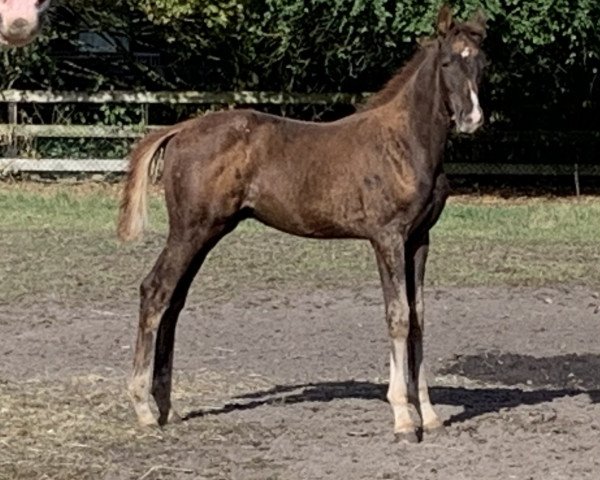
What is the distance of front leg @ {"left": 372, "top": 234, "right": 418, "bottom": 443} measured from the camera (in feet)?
24.4

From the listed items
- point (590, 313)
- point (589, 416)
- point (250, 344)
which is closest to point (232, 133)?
point (589, 416)

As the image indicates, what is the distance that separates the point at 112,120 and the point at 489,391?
16.0m

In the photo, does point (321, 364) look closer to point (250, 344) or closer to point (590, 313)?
point (250, 344)

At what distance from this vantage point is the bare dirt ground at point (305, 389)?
7.01 meters

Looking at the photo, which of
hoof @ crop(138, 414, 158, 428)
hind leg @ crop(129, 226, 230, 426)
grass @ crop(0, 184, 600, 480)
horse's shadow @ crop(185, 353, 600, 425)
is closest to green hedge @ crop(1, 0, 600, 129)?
grass @ crop(0, 184, 600, 480)

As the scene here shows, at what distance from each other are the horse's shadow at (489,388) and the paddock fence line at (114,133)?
13034 millimetres

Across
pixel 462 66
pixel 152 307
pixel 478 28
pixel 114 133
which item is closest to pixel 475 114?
pixel 462 66

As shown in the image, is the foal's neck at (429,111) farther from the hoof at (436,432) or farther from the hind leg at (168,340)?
the hoof at (436,432)

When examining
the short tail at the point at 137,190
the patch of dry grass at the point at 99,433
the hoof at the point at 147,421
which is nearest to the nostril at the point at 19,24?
the patch of dry grass at the point at 99,433

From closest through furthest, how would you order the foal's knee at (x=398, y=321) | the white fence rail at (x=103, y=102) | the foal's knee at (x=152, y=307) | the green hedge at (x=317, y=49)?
1. the foal's knee at (x=398, y=321)
2. the foal's knee at (x=152, y=307)
3. the green hedge at (x=317, y=49)
4. the white fence rail at (x=103, y=102)

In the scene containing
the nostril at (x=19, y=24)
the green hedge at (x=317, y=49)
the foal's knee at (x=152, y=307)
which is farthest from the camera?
the green hedge at (x=317, y=49)

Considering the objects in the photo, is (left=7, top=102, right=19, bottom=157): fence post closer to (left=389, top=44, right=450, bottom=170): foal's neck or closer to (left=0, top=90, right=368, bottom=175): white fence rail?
(left=0, top=90, right=368, bottom=175): white fence rail

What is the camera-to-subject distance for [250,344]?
10.6m

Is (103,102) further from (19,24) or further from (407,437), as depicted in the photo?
(19,24)
